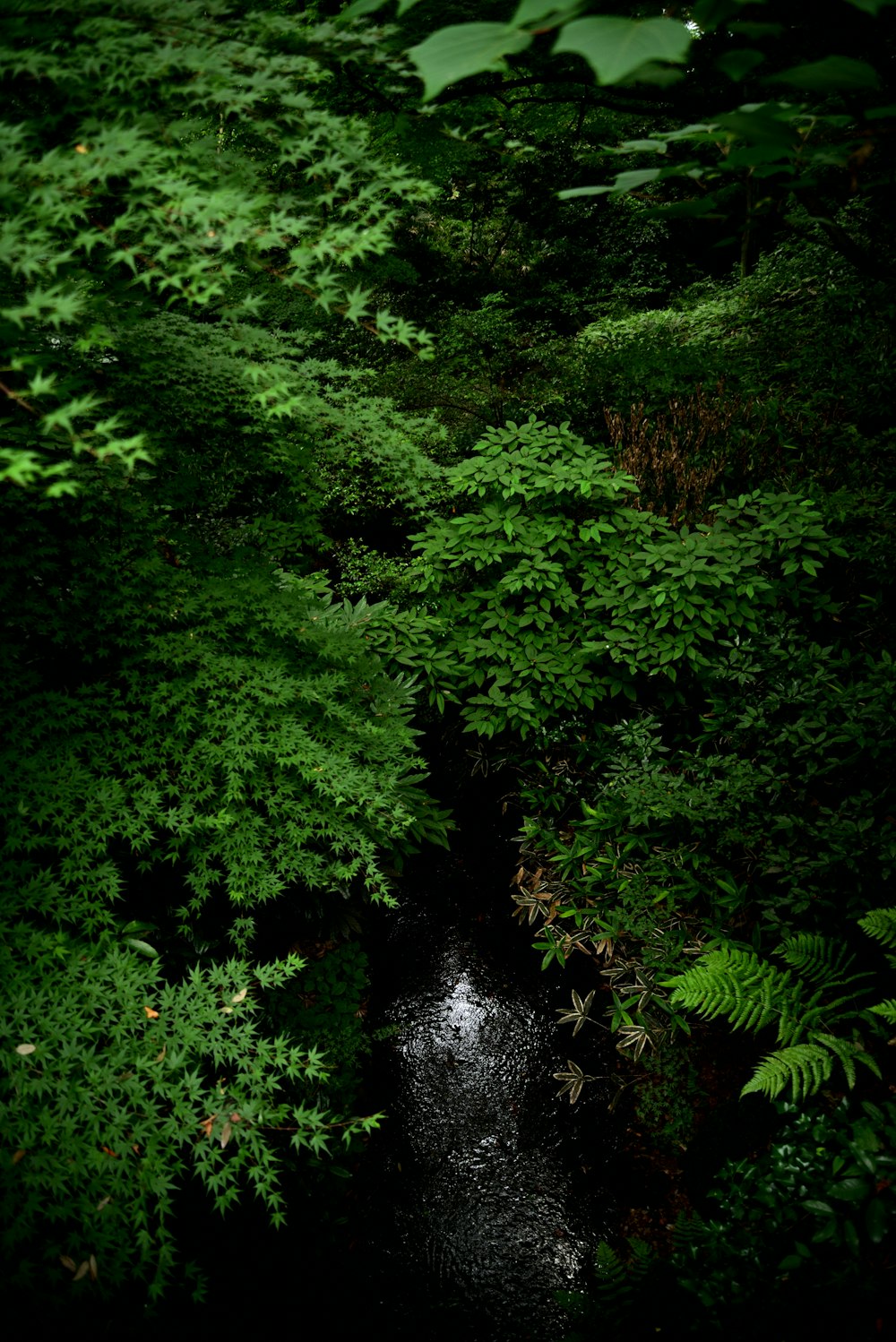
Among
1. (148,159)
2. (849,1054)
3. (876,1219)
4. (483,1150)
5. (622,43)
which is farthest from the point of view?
(483,1150)

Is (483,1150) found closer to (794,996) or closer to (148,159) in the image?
(794,996)

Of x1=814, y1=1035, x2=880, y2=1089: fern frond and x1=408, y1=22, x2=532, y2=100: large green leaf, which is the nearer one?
x1=408, y1=22, x2=532, y2=100: large green leaf

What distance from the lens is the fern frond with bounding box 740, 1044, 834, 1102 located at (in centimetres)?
236

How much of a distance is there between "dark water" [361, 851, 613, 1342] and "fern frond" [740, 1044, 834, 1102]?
44.2 inches

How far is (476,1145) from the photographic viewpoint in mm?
3182

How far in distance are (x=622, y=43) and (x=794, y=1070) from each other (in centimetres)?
294

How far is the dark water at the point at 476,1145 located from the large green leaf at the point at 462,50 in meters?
3.80

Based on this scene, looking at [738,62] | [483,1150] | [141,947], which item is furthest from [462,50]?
[483,1150]

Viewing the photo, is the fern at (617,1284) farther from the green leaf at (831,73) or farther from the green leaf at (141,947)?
the green leaf at (831,73)

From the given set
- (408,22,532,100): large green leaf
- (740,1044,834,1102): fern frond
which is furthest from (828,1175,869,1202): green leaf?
(408,22,532,100): large green leaf

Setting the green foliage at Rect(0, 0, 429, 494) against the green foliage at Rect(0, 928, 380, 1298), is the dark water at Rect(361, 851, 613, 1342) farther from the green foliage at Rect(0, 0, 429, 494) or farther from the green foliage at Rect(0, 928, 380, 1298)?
the green foliage at Rect(0, 0, 429, 494)

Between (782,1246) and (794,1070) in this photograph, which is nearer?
(782,1246)

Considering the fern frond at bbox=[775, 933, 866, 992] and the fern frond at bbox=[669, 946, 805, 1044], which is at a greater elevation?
the fern frond at bbox=[775, 933, 866, 992]

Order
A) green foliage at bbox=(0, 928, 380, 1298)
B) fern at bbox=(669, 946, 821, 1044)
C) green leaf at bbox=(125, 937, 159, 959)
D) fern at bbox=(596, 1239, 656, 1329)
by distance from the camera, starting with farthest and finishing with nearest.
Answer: fern at bbox=(669, 946, 821, 1044)
fern at bbox=(596, 1239, 656, 1329)
green leaf at bbox=(125, 937, 159, 959)
green foliage at bbox=(0, 928, 380, 1298)
